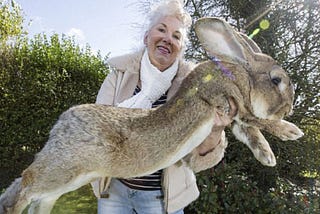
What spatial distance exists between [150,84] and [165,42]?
33 centimetres

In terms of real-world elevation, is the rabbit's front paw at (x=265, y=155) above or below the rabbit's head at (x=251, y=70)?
below

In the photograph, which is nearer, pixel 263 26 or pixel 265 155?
pixel 265 155

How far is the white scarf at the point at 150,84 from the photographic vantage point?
10.2 feet

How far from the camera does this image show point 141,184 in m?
3.11

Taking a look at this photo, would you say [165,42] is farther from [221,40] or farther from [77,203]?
[77,203]

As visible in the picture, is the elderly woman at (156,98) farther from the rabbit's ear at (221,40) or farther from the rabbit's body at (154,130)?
the rabbit's ear at (221,40)

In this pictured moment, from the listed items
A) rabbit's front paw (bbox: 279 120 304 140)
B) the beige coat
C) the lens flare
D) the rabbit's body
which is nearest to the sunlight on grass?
the lens flare

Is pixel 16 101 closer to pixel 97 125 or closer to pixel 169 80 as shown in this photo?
pixel 169 80

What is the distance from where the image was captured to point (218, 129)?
9.19ft

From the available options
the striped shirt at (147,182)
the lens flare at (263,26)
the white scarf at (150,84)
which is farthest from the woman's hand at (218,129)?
the lens flare at (263,26)

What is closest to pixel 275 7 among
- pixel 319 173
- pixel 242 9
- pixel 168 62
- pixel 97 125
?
pixel 242 9

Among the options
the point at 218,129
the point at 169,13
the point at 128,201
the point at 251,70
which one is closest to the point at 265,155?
the point at 218,129

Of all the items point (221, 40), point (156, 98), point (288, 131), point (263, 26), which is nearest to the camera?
point (221, 40)

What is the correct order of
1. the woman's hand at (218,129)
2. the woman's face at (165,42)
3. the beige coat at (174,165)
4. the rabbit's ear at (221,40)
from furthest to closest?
1. the woman's face at (165,42)
2. the beige coat at (174,165)
3. the rabbit's ear at (221,40)
4. the woman's hand at (218,129)
